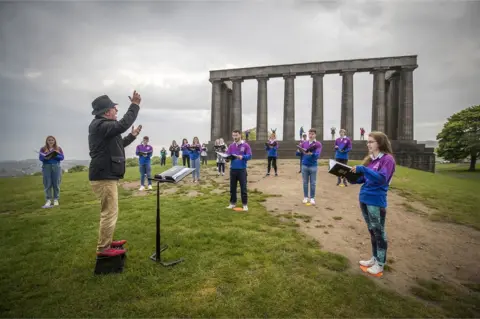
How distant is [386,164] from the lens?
13.1ft

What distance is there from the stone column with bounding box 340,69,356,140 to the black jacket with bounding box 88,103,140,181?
32.9m

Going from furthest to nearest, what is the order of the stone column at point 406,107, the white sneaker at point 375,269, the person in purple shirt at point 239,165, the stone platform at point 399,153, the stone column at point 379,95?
the stone column at point 379,95 → the stone column at point 406,107 → the stone platform at point 399,153 → the person in purple shirt at point 239,165 → the white sneaker at point 375,269

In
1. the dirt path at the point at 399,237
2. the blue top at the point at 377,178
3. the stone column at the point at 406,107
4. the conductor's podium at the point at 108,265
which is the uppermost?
the stone column at the point at 406,107

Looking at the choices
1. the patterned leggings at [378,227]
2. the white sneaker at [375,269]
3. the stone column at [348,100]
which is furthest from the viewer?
the stone column at [348,100]

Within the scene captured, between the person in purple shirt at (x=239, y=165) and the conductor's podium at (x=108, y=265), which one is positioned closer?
the conductor's podium at (x=108, y=265)

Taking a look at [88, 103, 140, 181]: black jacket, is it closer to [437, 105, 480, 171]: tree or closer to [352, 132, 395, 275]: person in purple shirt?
[352, 132, 395, 275]: person in purple shirt

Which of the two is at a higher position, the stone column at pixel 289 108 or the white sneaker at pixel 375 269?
the stone column at pixel 289 108

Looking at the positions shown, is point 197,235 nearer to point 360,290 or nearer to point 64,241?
point 64,241

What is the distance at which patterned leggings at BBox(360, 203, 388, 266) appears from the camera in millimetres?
4164

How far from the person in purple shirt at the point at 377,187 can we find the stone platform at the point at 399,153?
25.8 meters

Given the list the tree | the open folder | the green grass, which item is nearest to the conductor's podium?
the open folder

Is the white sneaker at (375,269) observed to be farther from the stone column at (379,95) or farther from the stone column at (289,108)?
the stone column at (379,95)

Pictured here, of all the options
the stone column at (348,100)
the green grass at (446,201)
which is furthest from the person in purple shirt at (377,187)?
the stone column at (348,100)

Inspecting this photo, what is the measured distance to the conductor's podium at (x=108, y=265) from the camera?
395 cm
